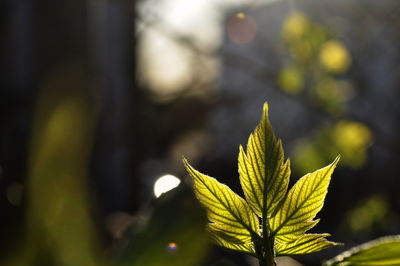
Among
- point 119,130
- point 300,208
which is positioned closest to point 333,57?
point 300,208

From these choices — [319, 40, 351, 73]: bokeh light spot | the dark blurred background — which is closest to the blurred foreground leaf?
the dark blurred background

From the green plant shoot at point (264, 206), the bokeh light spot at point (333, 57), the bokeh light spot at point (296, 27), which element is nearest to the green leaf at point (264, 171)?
the green plant shoot at point (264, 206)

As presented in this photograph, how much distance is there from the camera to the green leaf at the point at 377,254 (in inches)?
5.7

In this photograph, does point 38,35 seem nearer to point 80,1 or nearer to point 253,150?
point 80,1

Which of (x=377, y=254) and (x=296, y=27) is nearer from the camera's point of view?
(x=377, y=254)

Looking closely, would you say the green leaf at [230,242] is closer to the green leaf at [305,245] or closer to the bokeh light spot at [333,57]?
the green leaf at [305,245]

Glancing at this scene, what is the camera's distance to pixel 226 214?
17 centimetres

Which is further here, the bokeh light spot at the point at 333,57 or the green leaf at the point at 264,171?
the bokeh light spot at the point at 333,57

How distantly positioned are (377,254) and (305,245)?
3 cm

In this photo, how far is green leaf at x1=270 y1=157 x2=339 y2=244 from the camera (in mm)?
168

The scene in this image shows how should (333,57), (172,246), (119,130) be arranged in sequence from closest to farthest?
(172,246), (333,57), (119,130)

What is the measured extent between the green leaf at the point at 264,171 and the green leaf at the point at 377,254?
3cm

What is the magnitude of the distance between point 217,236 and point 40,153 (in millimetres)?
73

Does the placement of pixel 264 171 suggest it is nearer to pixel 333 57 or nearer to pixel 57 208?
pixel 57 208
